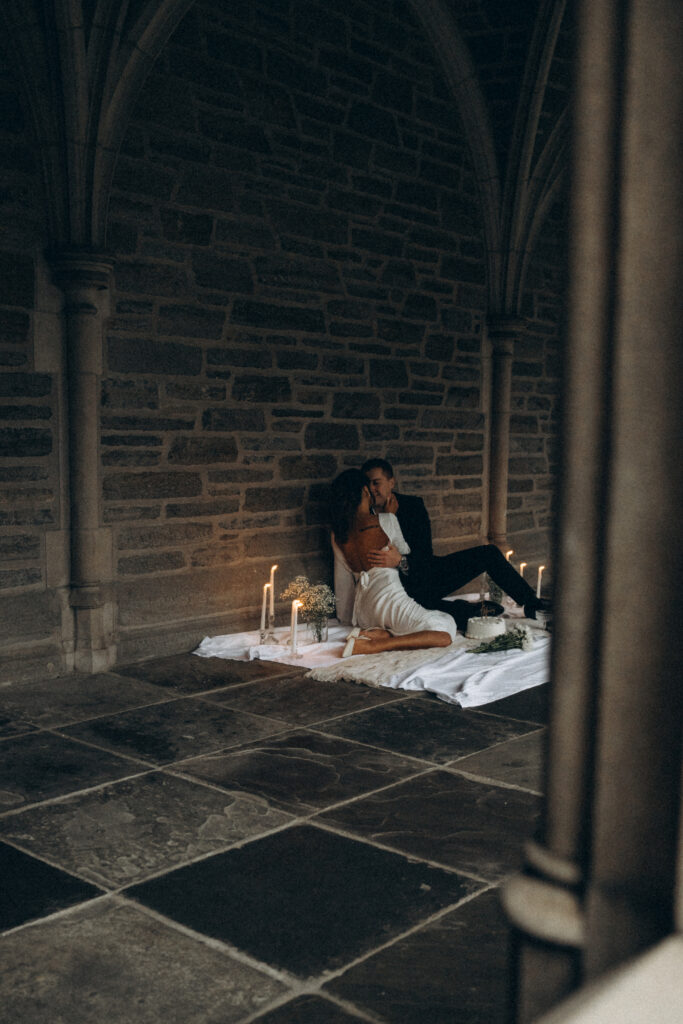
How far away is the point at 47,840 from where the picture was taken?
2.79 meters

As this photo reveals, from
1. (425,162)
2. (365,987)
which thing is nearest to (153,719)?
(365,987)

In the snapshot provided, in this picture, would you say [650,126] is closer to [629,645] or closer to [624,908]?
[629,645]

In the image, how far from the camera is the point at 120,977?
2.07 metres

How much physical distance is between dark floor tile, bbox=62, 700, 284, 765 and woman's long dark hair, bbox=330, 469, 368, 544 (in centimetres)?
188

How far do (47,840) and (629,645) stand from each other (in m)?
2.22

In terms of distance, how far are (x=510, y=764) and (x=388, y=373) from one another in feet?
12.1

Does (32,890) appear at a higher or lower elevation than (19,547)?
lower

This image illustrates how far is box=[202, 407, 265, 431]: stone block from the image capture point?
5.48m

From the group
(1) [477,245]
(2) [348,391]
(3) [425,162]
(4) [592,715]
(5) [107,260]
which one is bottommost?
(4) [592,715]

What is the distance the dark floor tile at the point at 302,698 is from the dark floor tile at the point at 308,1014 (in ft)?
6.69

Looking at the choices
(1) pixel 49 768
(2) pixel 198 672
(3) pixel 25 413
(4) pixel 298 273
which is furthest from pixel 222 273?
(1) pixel 49 768

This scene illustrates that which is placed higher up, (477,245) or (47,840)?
(477,245)

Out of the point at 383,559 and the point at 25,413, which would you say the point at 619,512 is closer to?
the point at 25,413

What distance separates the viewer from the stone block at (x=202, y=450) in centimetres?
530
